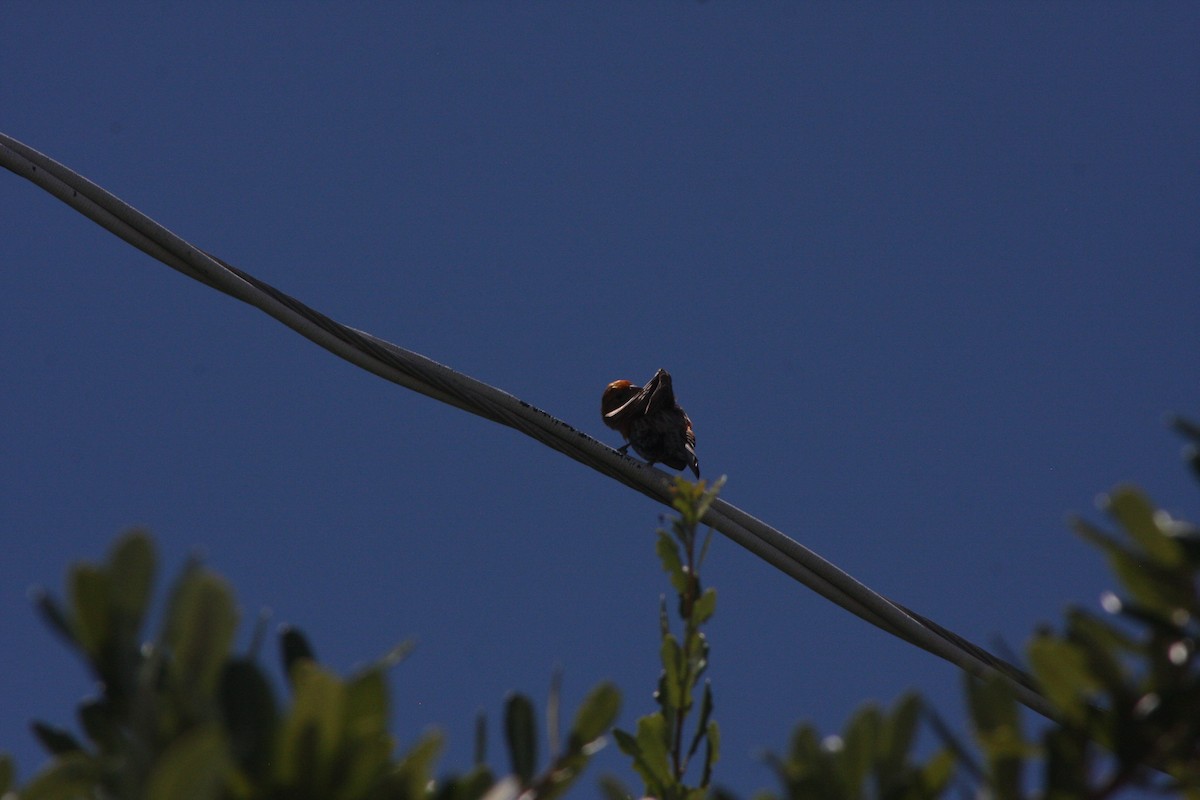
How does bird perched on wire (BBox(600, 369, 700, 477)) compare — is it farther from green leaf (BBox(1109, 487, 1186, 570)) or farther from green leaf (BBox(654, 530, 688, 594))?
green leaf (BBox(1109, 487, 1186, 570))

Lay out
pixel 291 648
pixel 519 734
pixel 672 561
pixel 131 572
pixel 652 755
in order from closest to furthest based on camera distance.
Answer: pixel 131 572, pixel 291 648, pixel 519 734, pixel 652 755, pixel 672 561

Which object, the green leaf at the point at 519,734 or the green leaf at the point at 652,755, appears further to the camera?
the green leaf at the point at 652,755

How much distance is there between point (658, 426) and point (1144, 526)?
11.7 feet

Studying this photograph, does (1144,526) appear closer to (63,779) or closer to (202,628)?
(202,628)

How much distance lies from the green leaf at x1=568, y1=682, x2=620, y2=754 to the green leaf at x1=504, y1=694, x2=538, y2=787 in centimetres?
6

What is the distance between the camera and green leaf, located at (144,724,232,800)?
0.88m

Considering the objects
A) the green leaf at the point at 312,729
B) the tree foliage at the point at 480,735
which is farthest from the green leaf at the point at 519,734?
the green leaf at the point at 312,729

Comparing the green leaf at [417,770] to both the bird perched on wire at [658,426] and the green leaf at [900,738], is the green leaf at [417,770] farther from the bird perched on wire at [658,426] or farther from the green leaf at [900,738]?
the bird perched on wire at [658,426]

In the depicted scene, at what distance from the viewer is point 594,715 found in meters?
1.44

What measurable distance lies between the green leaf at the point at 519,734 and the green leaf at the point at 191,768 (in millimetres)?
562

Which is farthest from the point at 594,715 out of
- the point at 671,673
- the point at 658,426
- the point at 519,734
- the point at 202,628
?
the point at 658,426

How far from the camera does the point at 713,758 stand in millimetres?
1878

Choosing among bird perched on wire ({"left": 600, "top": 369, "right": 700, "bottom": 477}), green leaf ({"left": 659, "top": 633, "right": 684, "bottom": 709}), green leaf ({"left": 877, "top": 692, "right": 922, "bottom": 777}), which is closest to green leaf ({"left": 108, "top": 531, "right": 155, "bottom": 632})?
green leaf ({"left": 877, "top": 692, "right": 922, "bottom": 777})

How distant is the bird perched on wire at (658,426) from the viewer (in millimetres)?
4699
